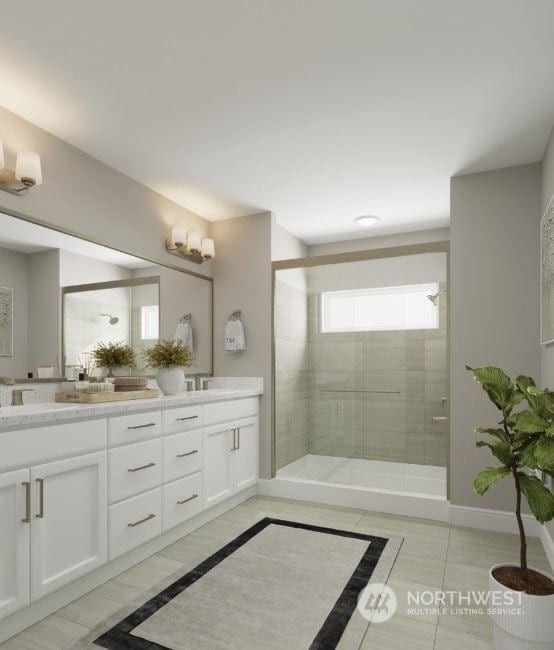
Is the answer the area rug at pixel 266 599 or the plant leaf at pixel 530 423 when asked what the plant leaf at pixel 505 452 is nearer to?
the plant leaf at pixel 530 423

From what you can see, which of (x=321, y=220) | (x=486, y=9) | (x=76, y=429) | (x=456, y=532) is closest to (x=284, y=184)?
(x=321, y=220)

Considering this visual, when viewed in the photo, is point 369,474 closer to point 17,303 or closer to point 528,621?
point 528,621

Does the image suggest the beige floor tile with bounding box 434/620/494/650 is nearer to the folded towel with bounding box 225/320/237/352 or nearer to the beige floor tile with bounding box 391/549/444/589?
the beige floor tile with bounding box 391/549/444/589

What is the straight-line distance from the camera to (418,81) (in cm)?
211

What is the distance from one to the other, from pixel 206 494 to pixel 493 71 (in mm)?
2967

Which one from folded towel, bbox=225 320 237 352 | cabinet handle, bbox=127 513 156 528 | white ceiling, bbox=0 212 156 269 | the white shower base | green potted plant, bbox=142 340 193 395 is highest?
white ceiling, bbox=0 212 156 269

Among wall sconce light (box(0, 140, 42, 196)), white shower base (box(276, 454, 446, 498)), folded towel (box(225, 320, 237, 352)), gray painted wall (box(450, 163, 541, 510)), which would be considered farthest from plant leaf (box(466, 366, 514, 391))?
wall sconce light (box(0, 140, 42, 196))

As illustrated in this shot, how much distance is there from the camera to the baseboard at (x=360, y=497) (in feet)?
10.4

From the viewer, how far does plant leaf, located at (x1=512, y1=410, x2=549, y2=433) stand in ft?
5.11

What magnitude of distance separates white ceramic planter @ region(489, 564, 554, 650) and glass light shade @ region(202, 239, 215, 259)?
10.2 ft

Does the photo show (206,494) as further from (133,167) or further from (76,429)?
(133,167)

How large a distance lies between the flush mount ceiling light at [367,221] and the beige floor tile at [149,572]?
314cm

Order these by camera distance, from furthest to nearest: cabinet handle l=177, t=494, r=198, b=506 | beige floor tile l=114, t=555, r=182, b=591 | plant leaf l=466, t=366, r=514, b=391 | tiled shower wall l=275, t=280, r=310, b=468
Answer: tiled shower wall l=275, t=280, r=310, b=468
cabinet handle l=177, t=494, r=198, b=506
beige floor tile l=114, t=555, r=182, b=591
plant leaf l=466, t=366, r=514, b=391

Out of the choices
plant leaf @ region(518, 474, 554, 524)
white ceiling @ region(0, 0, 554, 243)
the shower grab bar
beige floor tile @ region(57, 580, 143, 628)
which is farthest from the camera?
the shower grab bar
